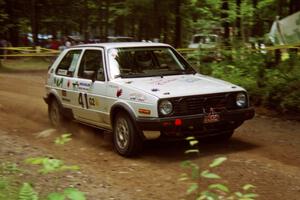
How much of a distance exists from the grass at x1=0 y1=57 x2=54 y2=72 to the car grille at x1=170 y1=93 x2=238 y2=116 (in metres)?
20.6

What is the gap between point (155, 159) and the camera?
796cm

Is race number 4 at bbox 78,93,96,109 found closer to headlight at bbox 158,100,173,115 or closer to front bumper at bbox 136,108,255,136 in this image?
front bumper at bbox 136,108,255,136

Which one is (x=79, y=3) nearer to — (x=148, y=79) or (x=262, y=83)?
(x=262, y=83)

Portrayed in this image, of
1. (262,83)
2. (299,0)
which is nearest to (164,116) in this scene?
(262,83)

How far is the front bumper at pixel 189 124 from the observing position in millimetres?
7523

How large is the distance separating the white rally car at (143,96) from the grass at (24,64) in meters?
18.2

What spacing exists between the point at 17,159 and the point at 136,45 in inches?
122

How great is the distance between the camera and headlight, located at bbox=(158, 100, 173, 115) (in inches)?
297

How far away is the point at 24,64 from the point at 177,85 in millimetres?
23714

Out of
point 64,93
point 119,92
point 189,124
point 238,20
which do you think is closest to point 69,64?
point 64,93

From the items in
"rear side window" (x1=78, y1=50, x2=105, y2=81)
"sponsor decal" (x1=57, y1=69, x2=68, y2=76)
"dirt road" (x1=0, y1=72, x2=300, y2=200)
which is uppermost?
"rear side window" (x1=78, y1=50, x2=105, y2=81)

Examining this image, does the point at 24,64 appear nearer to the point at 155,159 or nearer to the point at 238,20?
the point at 238,20

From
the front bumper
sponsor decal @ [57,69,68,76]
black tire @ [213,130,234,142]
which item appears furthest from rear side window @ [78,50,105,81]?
black tire @ [213,130,234,142]

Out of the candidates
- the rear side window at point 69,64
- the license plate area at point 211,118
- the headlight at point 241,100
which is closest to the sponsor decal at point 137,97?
the license plate area at point 211,118
